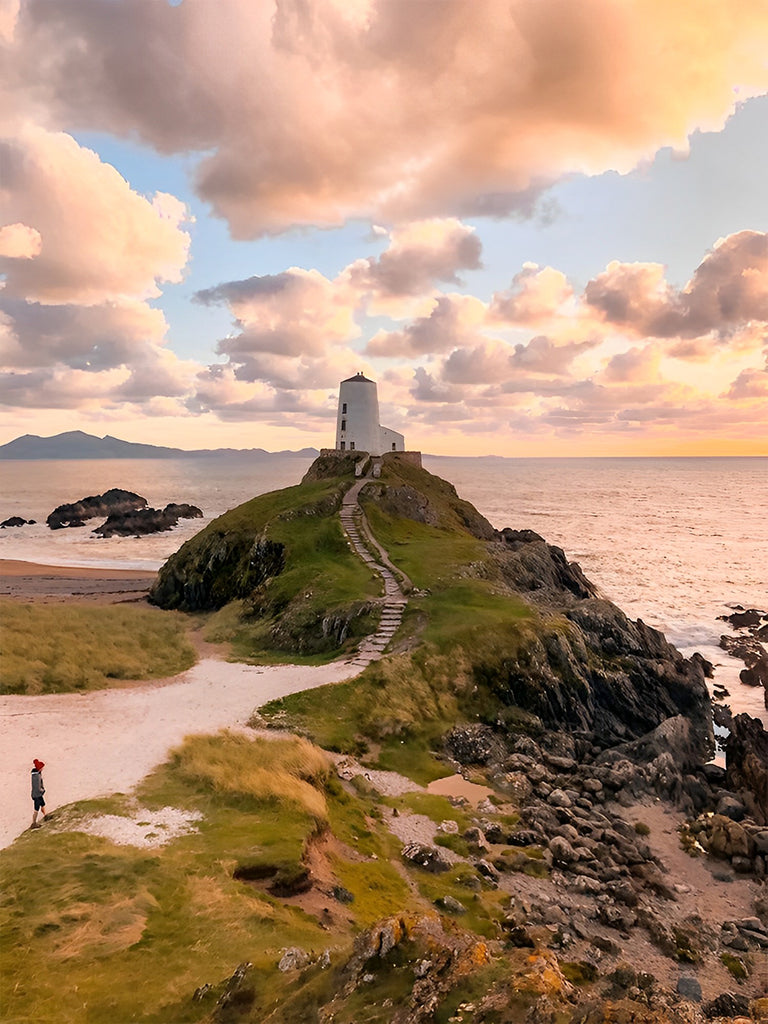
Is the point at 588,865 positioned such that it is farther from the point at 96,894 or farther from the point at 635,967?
the point at 96,894

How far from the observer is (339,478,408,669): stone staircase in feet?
111

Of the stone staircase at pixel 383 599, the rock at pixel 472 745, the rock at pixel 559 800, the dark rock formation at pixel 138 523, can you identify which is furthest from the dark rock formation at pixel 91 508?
the rock at pixel 559 800

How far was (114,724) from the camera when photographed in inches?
957

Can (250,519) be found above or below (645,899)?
above

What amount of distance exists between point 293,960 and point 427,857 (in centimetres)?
817

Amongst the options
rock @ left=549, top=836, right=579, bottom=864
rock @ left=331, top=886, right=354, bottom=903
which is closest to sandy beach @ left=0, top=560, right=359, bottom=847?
rock @ left=331, top=886, right=354, bottom=903

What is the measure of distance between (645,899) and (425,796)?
7.85 metres

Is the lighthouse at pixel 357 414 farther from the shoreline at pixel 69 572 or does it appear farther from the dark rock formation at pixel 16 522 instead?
the dark rock formation at pixel 16 522

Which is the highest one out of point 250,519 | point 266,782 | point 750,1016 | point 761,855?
point 250,519

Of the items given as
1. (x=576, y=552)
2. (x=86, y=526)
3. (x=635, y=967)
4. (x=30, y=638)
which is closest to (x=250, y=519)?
(x=30, y=638)

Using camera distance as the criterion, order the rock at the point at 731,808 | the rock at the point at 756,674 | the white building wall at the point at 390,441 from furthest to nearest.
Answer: the white building wall at the point at 390,441, the rock at the point at 756,674, the rock at the point at 731,808

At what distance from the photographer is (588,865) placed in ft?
64.8

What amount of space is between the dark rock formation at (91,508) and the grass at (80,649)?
98659mm

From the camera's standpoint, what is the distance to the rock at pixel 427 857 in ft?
59.4
